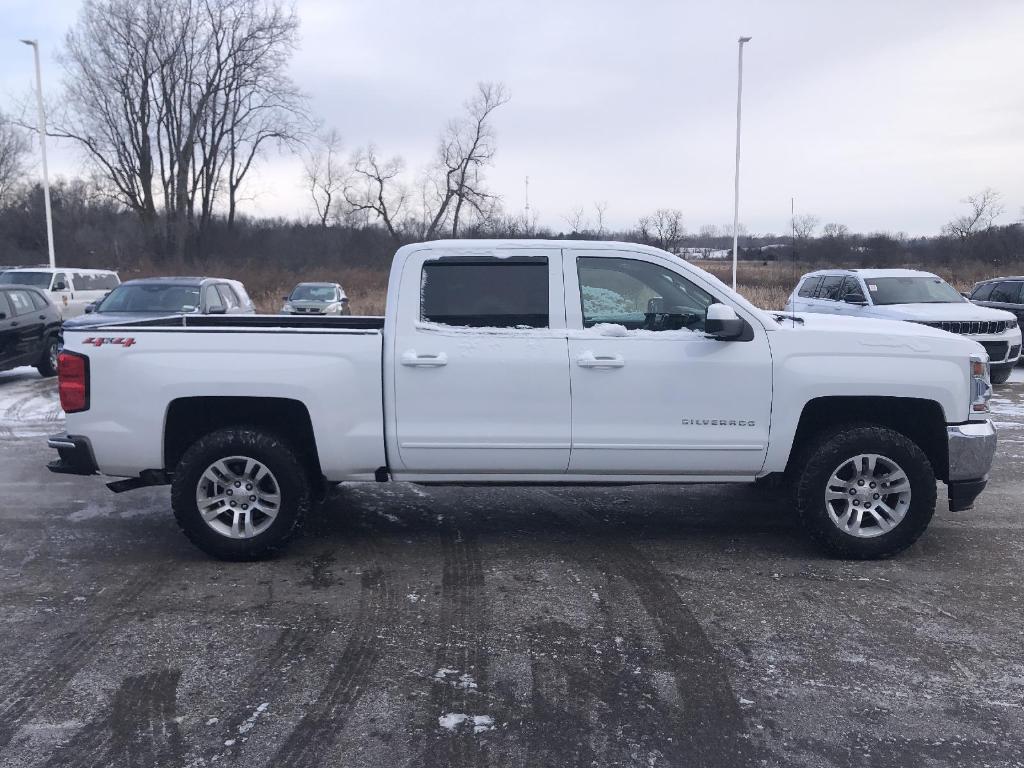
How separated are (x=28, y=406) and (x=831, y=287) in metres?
12.6

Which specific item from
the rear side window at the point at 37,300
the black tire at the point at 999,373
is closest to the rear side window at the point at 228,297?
the rear side window at the point at 37,300

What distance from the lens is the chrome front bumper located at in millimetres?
5516

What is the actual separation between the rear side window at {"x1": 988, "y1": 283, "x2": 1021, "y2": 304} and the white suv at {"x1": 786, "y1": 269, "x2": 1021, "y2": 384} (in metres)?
2.34

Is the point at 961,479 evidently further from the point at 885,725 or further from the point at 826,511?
the point at 885,725

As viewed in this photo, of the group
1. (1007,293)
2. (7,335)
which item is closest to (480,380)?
(7,335)

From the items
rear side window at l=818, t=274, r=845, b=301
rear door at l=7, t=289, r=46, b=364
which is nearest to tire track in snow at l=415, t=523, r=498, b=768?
rear door at l=7, t=289, r=46, b=364

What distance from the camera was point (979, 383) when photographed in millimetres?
5578

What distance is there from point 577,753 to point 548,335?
2719 millimetres

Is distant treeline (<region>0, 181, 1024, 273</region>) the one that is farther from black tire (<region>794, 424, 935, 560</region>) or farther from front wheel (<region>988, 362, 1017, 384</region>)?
black tire (<region>794, 424, 935, 560</region>)

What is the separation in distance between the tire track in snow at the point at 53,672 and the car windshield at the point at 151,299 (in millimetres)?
9224

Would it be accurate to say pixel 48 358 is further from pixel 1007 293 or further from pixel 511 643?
pixel 1007 293

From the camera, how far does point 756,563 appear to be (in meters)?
5.60

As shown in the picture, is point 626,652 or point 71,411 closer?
point 626,652

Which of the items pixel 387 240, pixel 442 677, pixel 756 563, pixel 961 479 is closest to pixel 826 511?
pixel 756 563
